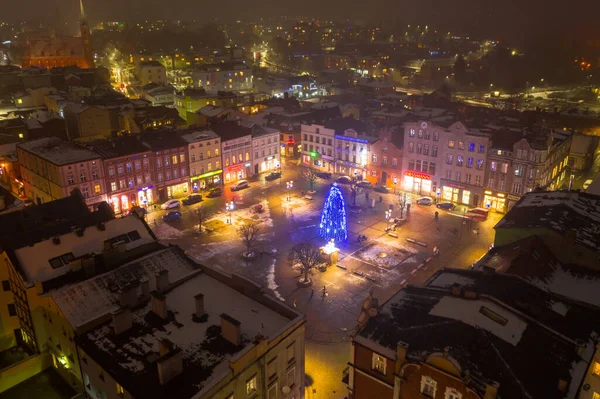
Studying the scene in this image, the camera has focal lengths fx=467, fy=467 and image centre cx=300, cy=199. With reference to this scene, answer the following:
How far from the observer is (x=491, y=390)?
21766mm

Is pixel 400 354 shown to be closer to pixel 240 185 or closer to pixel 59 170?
pixel 59 170

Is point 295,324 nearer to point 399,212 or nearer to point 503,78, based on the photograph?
point 399,212

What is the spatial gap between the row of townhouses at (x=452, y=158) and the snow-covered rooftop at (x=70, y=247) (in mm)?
47871

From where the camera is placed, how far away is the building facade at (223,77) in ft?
443

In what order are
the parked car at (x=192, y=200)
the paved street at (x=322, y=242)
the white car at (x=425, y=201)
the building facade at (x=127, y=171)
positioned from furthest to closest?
the parked car at (x=192, y=200)
the white car at (x=425, y=201)
the building facade at (x=127, y=171)
the paved street at (x=322, y=242)

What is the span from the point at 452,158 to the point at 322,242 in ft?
86.1

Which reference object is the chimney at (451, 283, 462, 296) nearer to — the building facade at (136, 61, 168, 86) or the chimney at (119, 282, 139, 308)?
the chimney at (119, 282, 139, 308)

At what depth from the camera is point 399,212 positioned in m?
67.1

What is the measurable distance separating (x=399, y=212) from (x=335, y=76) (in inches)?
4289

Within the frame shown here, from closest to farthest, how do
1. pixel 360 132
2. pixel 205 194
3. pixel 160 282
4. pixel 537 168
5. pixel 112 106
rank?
pixel 160 282 < pixel 537 168 < pixel 205 194 < pixel 360 132 < pixel 112 106

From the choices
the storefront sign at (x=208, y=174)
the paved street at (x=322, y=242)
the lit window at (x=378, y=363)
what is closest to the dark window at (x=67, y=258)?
the paved street at (x=322, y=242)

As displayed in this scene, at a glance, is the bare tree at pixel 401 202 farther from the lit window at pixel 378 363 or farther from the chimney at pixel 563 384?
the chimney at pixel 563 384

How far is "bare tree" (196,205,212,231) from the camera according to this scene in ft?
201

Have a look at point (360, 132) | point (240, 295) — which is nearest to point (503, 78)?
point (360, 132)
